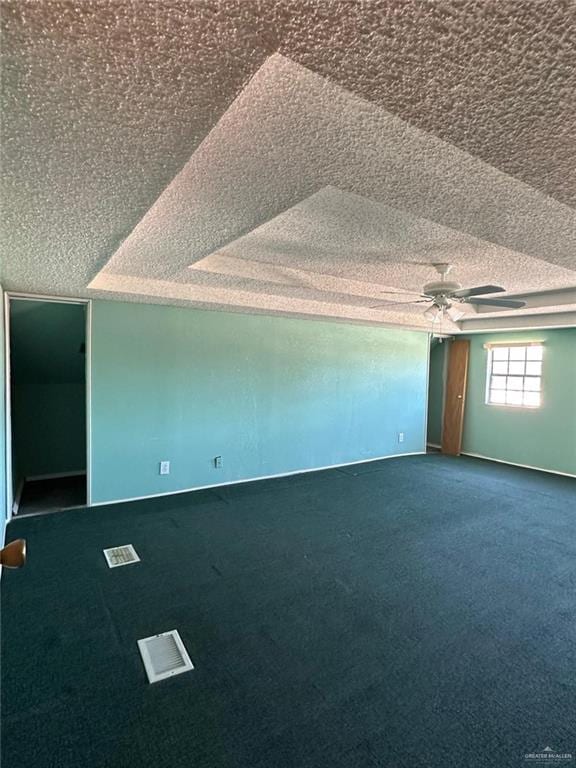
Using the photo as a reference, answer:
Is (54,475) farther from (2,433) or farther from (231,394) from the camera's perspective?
(231,394)

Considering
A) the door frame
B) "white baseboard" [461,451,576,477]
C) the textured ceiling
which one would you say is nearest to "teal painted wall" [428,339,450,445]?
"white baseboard" [461,451,576,477]

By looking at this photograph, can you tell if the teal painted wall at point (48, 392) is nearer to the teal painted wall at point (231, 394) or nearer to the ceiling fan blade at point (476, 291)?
the teal painted wall at point (231, 394)

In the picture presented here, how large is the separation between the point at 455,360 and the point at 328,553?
16.5 ft

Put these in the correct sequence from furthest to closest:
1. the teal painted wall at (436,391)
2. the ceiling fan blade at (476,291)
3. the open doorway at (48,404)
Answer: the teal painted wall at (436,391) → the open doorway at (48,404) → the ceiling fan blade at (476,291)

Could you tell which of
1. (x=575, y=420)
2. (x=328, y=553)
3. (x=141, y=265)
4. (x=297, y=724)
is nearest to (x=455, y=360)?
(x=575, y=420)

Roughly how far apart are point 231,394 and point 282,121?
377cm

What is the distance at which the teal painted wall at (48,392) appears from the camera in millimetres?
4422

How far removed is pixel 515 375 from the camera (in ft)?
20.6

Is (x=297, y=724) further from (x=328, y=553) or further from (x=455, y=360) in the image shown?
(x=455, y=360)

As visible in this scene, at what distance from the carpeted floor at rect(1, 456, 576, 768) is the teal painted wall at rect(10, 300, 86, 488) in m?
1.58

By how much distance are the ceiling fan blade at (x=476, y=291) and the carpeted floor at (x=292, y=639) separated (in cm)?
208

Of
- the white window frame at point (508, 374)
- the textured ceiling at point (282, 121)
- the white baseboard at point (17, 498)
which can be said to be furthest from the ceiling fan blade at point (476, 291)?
the white baseboard at point (17, 498)

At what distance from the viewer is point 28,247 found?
7.18ft

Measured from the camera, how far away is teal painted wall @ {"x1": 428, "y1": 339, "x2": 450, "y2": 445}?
7359mm
